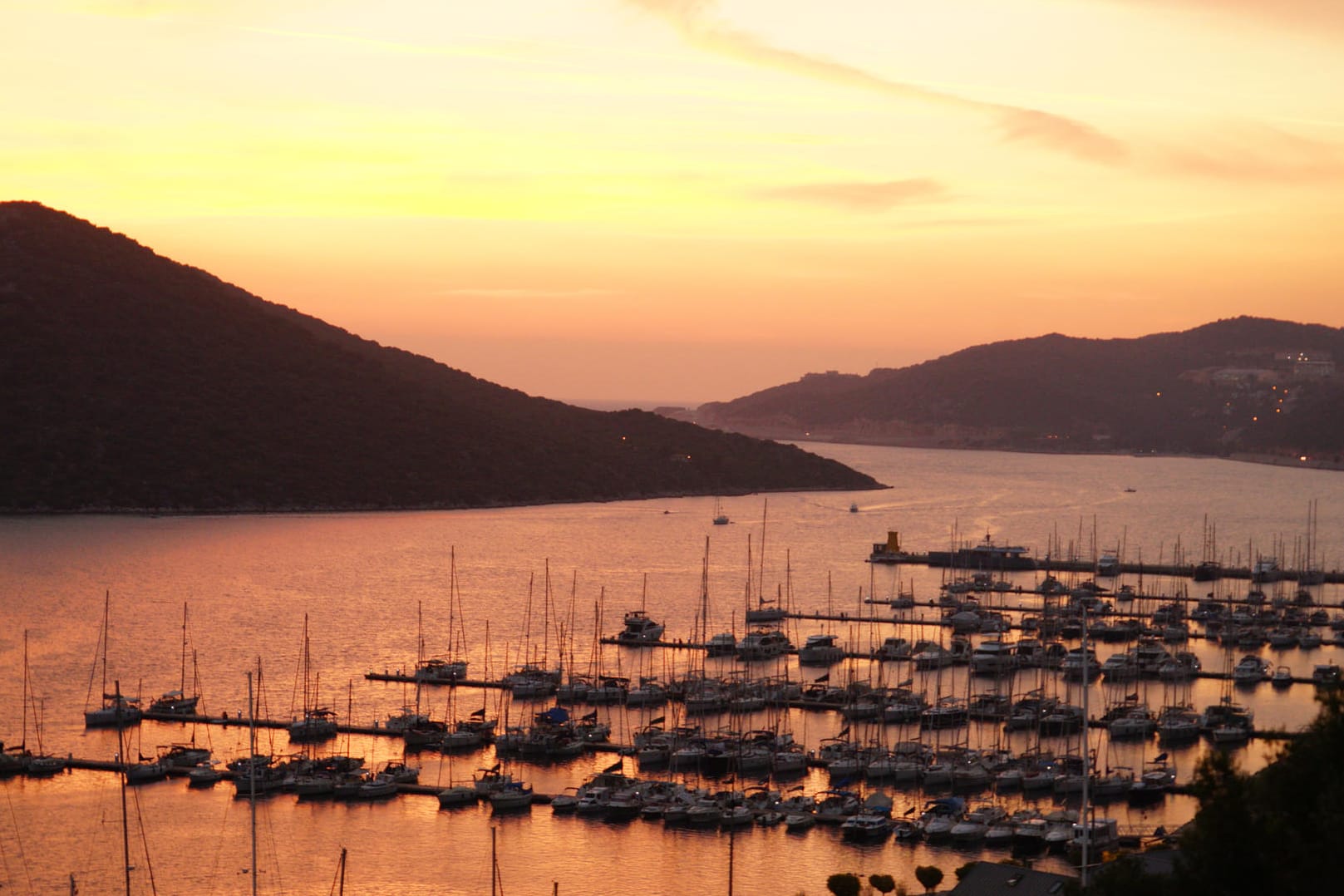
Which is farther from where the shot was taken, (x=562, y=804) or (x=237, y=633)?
(x=237, y=633)

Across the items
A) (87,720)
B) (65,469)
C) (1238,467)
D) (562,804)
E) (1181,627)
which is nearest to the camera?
(562,804)

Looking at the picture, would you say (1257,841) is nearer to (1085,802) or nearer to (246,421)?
(1085,802)

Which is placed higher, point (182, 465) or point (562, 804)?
point (182, 465)

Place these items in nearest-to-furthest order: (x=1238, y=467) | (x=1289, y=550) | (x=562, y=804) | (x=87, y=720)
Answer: (x=562, y=804)
(x=87, y=720)
(x=1289, y=550)
(x=1238, y=467)

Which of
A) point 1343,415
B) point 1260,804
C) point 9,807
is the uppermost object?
point 1343,415

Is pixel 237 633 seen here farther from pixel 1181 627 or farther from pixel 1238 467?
pixel 1238 467

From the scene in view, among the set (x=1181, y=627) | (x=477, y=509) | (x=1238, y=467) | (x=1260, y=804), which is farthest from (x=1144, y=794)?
(x=1238, y=467)

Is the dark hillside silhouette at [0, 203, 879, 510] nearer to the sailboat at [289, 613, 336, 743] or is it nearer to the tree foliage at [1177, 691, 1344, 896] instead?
the sailboat at [289, 613, 336, 743]

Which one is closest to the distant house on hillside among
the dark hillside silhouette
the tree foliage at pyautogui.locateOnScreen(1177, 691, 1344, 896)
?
the tree foliage at pyautogui.locateOnScreen(1177, 691, 1344, 896)
